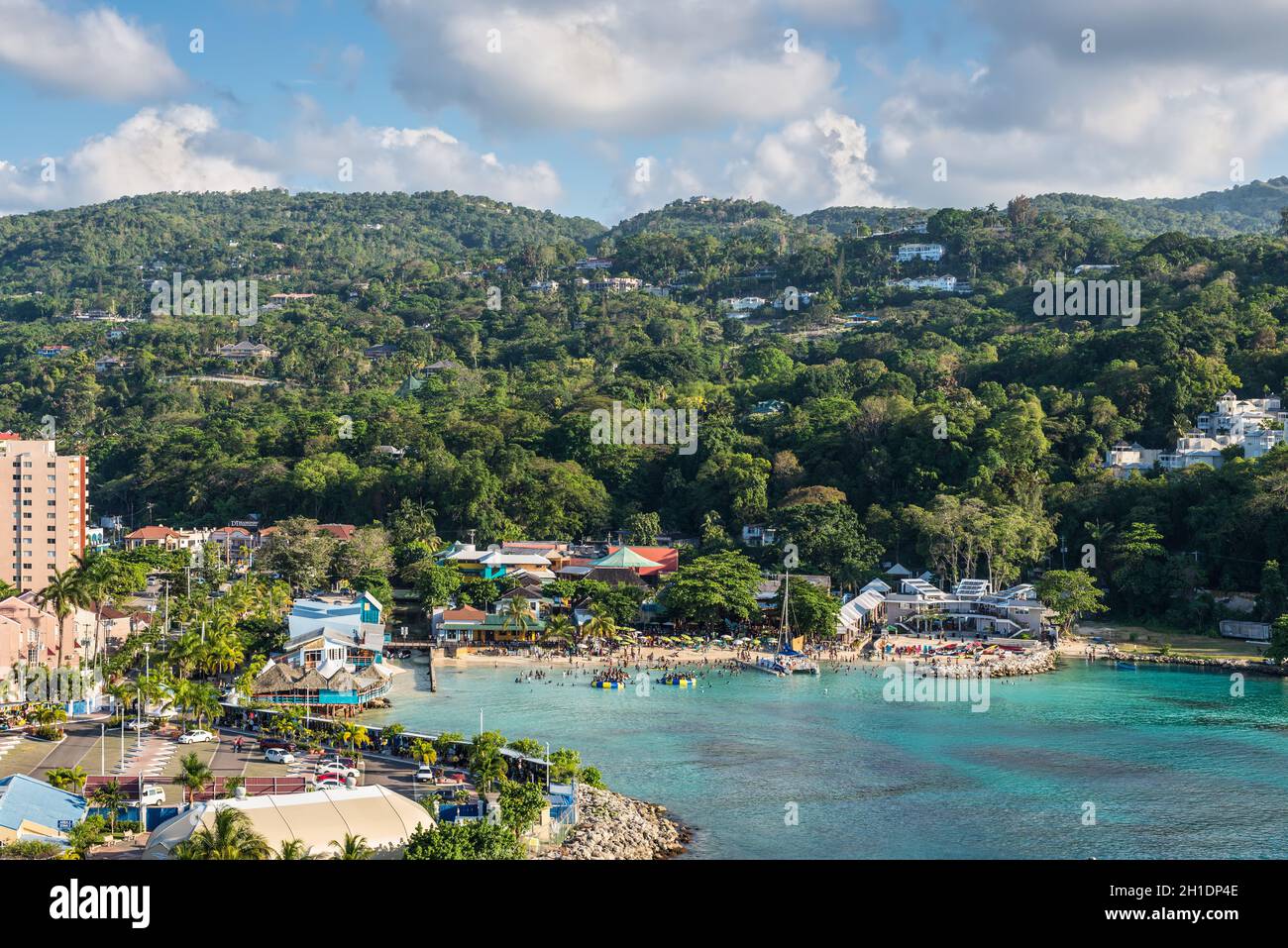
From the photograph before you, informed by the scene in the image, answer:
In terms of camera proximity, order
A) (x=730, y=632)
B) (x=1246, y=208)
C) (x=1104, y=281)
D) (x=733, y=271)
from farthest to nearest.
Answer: (x=1246, y=208) < (x=733, y=271) < (x=1104, y=281) < (x=730, y=632)

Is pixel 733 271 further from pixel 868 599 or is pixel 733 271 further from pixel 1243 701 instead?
pixel 1243 701

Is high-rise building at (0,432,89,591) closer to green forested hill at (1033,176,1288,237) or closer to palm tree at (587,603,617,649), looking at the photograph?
palm tree at (587,603,617,649)

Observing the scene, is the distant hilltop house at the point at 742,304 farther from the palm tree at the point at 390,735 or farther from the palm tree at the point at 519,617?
the palm tree at the point at 390,735

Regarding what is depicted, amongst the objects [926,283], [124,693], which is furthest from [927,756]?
[926,283]

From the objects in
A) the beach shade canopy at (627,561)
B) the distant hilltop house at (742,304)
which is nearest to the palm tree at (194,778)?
the beach shade canopy at (627,561)

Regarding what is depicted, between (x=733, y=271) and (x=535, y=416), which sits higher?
(x=733, y=271)
